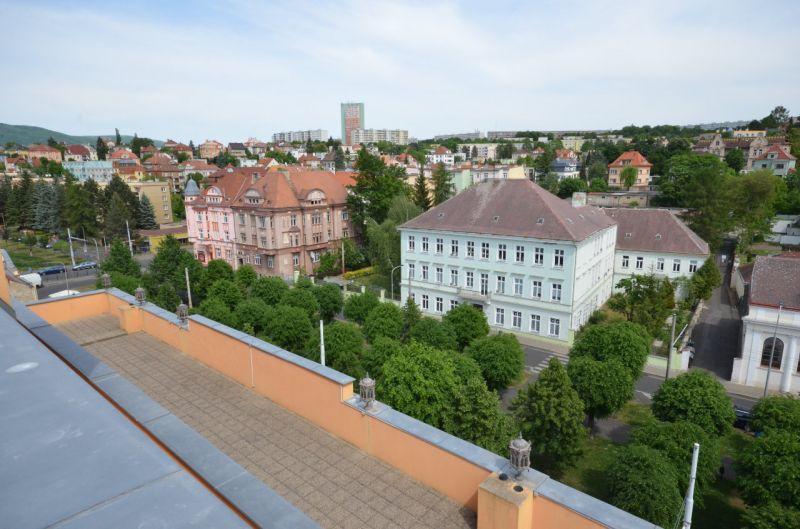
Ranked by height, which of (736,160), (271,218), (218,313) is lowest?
(218,313)

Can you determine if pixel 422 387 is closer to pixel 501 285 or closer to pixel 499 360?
pixel 499 360

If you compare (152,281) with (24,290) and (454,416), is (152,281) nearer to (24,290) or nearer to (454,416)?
(24,290)

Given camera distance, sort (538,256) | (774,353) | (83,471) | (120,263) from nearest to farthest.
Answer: (83,471), (774,353), (538,256), (120,263)

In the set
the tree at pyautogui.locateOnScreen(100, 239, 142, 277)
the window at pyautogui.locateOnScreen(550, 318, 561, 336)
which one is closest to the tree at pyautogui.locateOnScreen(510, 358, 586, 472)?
the window at pyautogui.locateOnScreen(550, 318, 561, 336)

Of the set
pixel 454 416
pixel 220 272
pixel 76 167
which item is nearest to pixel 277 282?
pixel 220 272

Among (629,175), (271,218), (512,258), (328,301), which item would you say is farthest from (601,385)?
(629,175)

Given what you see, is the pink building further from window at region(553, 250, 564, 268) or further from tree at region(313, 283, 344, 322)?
window at region(553, 250, 564, 268)

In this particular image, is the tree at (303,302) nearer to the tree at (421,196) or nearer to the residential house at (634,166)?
the tree at (421,196)
